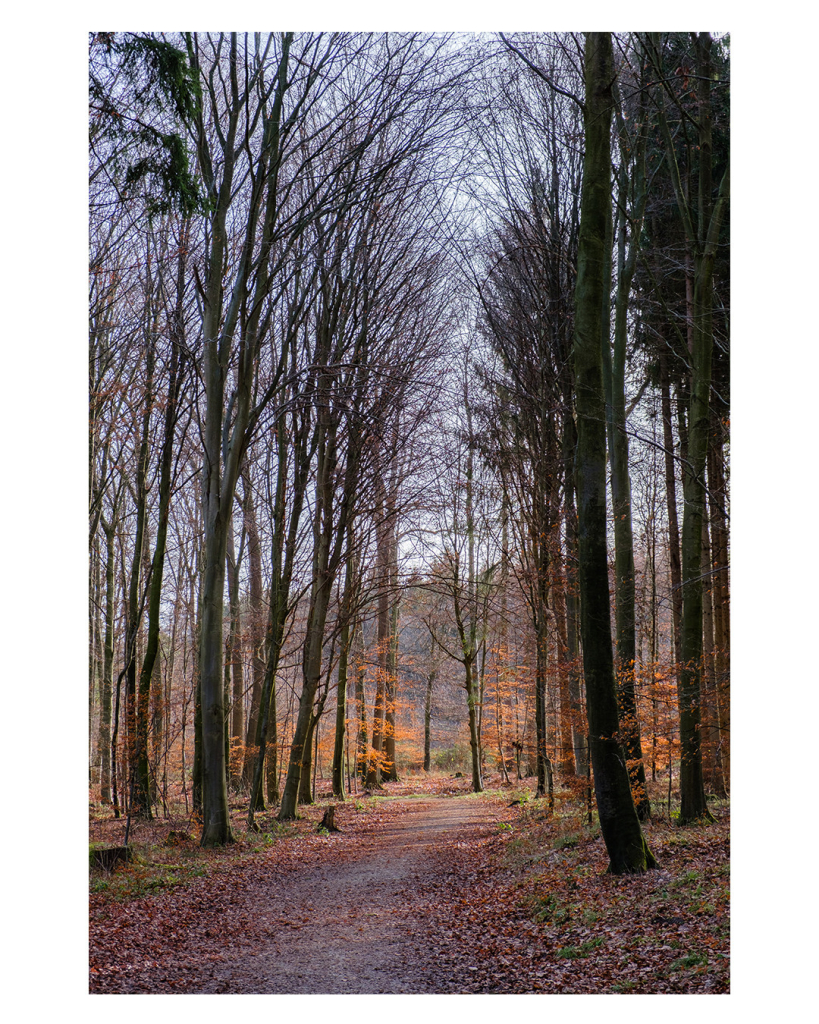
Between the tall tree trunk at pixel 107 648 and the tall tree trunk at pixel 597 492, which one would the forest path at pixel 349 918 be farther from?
the tall tree trunk at pixel 107 648

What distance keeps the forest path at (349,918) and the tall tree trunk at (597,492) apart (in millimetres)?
1387

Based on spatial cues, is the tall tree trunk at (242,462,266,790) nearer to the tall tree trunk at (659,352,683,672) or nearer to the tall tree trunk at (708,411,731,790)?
the tall tree trunk at (659,352,683,672)

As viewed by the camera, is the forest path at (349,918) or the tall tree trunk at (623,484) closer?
the forest path at (349,918)

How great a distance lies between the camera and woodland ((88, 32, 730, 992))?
4.73 metres

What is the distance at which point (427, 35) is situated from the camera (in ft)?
19.7

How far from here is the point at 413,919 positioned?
479 centimetres

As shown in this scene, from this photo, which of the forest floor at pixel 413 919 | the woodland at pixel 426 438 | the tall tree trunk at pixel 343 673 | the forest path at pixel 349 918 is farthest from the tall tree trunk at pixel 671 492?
the tall tree trunk at pixel 343 673

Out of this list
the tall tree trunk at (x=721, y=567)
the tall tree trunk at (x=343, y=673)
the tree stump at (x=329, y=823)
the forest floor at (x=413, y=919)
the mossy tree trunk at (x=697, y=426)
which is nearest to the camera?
the forest floor at (x=413, y=919)

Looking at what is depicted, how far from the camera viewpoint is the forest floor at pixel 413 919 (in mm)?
3621

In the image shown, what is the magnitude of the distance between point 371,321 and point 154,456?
368cm

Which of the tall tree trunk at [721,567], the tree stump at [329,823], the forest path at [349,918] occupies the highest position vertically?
the tall tree trunk at [721,567]

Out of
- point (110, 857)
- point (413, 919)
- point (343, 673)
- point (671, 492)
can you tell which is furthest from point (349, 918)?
point (343, 673)
